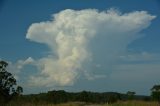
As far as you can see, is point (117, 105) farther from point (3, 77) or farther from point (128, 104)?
point (3, 77)

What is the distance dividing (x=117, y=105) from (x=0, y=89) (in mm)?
8845

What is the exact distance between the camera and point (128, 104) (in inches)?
1307

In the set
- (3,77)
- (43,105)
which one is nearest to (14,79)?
(3,77)

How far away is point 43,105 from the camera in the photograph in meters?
32.5

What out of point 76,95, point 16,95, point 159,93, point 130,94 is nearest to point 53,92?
point 76,95

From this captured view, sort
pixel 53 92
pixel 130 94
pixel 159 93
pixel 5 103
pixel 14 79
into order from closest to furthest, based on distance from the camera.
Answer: pixel 5 103, pixel 14 79, pixel 159 93, pixel 130 94, pixel 53 92

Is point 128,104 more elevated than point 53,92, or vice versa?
point 53,92

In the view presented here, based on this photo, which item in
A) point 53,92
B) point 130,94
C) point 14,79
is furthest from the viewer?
point 53,92

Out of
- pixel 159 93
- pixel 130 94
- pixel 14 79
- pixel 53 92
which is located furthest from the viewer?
pixel 53 92

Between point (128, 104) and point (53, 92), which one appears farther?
point (53, 92)

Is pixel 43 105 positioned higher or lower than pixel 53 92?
lower

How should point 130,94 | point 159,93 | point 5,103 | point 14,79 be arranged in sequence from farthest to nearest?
point 130,94 → point 159,93 → point 14,79 → point 5,103

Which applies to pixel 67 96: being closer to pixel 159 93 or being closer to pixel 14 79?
pixel 159 93

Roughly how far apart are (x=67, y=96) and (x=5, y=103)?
26584mm
